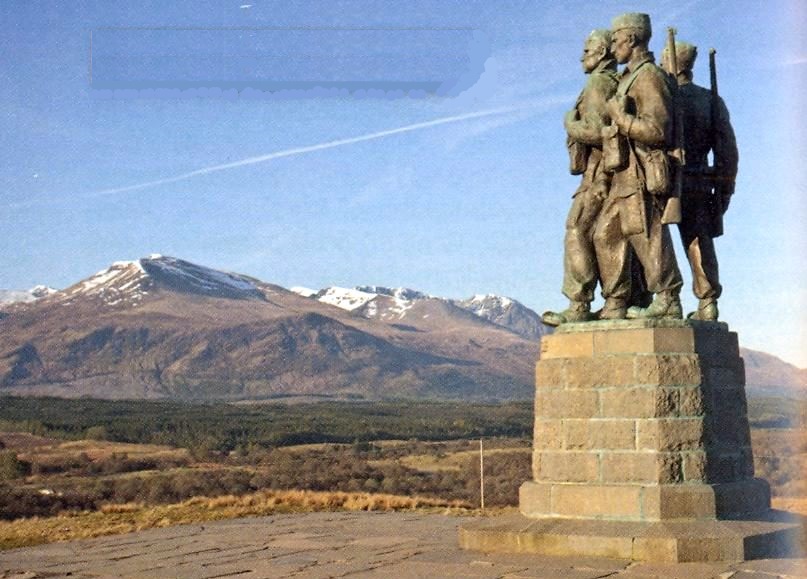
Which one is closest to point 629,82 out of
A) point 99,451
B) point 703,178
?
point 703,178

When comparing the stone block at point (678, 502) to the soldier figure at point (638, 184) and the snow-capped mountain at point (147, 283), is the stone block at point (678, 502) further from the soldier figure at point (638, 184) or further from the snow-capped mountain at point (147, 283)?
the snow-capped mountain at point (147, 283)

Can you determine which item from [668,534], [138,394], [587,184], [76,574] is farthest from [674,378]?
[138,394]

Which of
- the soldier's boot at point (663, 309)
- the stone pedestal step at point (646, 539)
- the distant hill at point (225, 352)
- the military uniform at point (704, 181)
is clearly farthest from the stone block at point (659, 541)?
the distant hill at point (225, 352)

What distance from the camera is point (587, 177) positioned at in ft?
34.1

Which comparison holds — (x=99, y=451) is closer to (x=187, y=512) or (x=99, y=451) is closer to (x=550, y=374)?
(x=187, y=512)

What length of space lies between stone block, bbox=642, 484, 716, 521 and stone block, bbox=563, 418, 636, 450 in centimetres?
43

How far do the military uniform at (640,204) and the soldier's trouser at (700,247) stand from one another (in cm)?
74

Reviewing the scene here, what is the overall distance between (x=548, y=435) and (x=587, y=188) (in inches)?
84.7

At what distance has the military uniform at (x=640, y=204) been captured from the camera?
31.8 ft

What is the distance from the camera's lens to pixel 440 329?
18562 centimetres

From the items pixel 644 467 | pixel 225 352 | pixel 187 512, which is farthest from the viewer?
pixel 225 352

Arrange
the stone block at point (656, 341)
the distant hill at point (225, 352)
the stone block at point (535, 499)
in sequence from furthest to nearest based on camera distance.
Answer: the distant hill at point (225, 352), the stone block at point (535, 499), the stone block at point (656, 341)

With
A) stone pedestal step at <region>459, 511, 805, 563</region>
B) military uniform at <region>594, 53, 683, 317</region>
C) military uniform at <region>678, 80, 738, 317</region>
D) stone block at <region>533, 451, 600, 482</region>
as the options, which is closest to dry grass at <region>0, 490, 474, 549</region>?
stone block at <region>533, 451, 600, 482</region>

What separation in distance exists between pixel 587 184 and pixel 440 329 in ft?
Answer: 576
